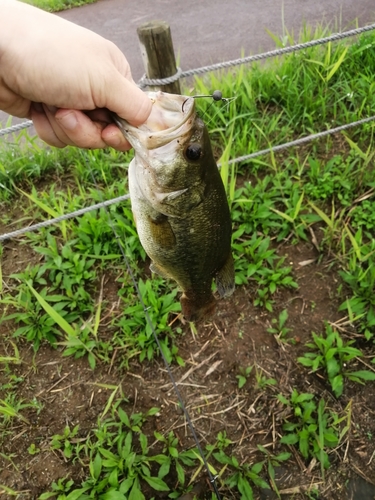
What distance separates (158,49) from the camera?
85.7 inches

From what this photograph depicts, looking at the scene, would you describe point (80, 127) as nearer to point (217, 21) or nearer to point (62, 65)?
point (62, 65)

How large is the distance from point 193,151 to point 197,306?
28.9 inches

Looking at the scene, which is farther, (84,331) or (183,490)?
(84,331)


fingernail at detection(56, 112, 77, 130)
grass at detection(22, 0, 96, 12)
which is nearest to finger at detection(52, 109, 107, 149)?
fingernail at detection(56, 112, 77, 130)

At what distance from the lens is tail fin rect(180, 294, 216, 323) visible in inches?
67.2

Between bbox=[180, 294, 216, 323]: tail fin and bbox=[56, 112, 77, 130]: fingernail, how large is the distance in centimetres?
80

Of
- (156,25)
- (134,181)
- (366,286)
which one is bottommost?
(366,286)

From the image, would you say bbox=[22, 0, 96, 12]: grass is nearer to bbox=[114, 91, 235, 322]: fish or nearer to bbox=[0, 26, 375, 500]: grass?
bbox=[0, 26, 375, 500]: grass

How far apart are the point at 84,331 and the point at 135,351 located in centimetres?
32

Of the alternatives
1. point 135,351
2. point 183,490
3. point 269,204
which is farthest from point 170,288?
point 183,490

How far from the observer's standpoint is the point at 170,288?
98.3 inches

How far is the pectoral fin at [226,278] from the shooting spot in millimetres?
1607

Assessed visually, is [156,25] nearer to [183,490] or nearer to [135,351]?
[135,351]

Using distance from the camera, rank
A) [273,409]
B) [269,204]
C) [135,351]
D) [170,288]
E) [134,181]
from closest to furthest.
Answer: [134,181], [273,409], [135,351], [170,288], [269,204]
